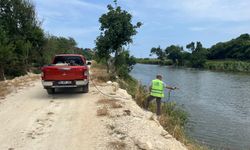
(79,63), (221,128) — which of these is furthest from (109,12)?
(221,128)

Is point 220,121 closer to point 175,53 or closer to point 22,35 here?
point 22,35

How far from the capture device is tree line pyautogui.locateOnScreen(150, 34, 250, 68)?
4930 inches

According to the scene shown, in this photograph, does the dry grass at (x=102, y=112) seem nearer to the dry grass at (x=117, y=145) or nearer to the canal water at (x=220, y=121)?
the dry grass at (x=117, y=145)

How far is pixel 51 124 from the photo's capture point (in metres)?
11.5

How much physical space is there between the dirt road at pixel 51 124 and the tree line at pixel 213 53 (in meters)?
112

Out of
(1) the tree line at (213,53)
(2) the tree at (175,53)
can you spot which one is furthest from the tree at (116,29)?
(2) the tree at (175,53)

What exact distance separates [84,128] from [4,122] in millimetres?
2828

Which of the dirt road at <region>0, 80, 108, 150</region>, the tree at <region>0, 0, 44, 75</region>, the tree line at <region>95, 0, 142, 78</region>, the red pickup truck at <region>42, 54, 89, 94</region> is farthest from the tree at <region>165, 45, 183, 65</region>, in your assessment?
the dirt road at <region>0, 80, 108, 150</region>

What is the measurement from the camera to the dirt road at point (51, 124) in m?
9.52

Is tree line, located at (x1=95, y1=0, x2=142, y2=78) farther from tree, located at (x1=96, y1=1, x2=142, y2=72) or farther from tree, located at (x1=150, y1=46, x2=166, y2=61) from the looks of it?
tree, located at (x1=150, y1=46, x2=166, y2=61)

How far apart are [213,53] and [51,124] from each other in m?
135

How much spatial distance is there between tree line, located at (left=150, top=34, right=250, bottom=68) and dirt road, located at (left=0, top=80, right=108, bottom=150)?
112 meters

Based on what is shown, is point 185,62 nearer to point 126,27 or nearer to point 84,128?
point 126,27

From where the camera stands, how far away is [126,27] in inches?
1014
